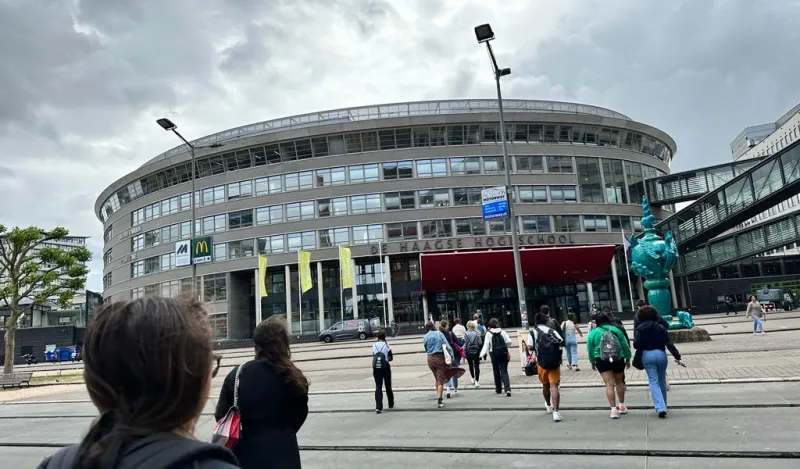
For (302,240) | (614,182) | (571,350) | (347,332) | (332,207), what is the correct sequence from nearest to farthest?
1. (571,350)
2. (347,332)
3. (302,240)
4. (332,207)
5. (614,182)

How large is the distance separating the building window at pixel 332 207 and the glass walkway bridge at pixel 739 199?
29.9m

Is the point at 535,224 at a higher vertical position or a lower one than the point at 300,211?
lower

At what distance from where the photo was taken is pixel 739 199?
106ft

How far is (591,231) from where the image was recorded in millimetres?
55031

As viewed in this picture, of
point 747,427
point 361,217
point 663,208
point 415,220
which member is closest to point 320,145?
point 361,217

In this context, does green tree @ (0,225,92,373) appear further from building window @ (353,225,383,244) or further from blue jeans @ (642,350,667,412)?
blue jeans @ (642,350,667,412)

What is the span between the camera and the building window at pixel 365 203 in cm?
5416

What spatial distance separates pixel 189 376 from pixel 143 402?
0.45 feet

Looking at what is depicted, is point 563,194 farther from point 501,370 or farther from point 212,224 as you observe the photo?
point 501,370

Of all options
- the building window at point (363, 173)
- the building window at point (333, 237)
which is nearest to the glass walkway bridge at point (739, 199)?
the building window at point (363, 173)

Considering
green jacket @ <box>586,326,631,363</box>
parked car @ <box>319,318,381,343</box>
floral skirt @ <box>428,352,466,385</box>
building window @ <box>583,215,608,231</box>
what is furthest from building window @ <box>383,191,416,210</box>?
green jacket @ <box>586,326,631,363</box>

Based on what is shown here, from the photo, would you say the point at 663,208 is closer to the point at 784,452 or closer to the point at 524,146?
the point at 524,146

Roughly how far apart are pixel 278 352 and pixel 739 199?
3582cm

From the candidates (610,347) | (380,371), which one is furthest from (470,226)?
(610,347)
